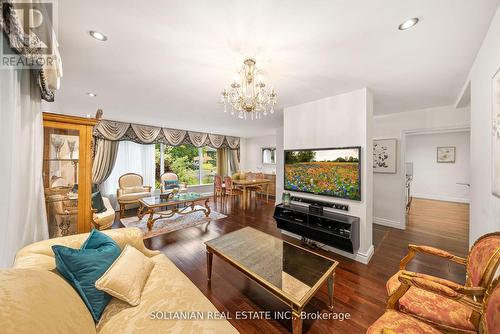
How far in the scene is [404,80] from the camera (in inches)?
89.9

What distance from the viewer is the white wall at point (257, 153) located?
23.6 ft

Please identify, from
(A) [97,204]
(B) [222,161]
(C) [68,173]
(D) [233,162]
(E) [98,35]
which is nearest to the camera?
(E) [98,35]

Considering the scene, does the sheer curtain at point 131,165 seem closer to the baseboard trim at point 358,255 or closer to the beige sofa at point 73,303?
the beige sofa at point 73,303

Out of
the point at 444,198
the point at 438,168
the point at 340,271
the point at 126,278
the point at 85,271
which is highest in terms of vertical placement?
the point at 438,168

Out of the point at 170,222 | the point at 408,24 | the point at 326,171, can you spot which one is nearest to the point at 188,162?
the point at 170,222

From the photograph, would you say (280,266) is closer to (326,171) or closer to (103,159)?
(326,171)

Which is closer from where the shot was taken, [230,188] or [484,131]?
[484,131]

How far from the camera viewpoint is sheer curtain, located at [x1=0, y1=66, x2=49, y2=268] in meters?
1.07

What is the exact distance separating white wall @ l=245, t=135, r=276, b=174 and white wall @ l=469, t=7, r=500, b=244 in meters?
5.42

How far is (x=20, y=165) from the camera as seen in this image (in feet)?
4.11

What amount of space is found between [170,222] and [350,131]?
13.0 ft

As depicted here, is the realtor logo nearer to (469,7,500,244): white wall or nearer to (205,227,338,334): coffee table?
(205,227,338,334): coffee table

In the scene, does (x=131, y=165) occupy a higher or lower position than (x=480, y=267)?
higher

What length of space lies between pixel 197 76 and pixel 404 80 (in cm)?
265
